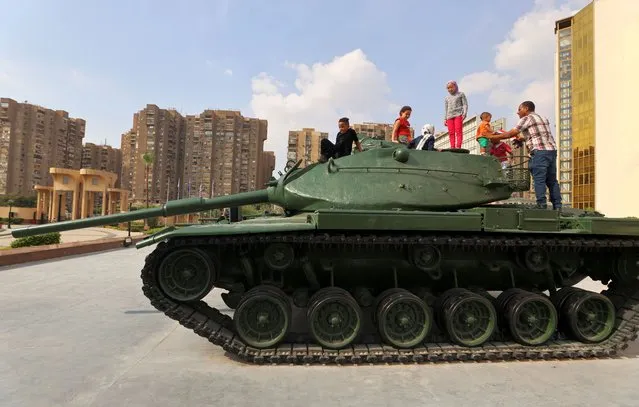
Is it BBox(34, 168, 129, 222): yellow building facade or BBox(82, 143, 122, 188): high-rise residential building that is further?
BBox(82, 143, 122, 188): high-rise residential building

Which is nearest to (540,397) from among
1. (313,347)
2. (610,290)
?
(313,347)

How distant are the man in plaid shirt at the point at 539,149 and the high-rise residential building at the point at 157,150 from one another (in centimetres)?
8250

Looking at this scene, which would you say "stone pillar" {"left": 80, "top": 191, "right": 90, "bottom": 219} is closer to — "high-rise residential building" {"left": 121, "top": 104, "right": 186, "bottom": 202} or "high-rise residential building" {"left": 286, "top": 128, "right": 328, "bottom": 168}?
"high-rise residential building" {"left": 121, "top": 104, "right": 186, "bottom": 202}

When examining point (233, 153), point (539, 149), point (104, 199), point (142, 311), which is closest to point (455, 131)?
point (539, 149)

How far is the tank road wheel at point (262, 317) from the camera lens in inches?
204

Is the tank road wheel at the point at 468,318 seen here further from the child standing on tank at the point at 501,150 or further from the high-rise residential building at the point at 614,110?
the high-rise residential building at the point at 614,110

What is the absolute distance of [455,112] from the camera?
727 cm

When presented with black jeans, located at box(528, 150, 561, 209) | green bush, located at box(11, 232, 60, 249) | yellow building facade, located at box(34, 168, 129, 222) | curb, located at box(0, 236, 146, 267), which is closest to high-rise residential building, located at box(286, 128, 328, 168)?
yellow building facade, located at box(34, 168, 129, 222)

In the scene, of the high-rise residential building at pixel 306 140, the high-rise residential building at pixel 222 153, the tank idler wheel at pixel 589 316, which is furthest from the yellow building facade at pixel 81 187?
the tank idler wheel at pixel 589 316

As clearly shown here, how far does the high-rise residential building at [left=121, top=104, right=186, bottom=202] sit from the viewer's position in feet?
273

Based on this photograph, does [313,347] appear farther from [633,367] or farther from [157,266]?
[633,367]

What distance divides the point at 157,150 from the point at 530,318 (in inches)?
3540

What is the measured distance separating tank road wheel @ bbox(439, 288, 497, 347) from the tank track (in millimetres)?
150

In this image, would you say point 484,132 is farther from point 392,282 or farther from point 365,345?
point 365,345
